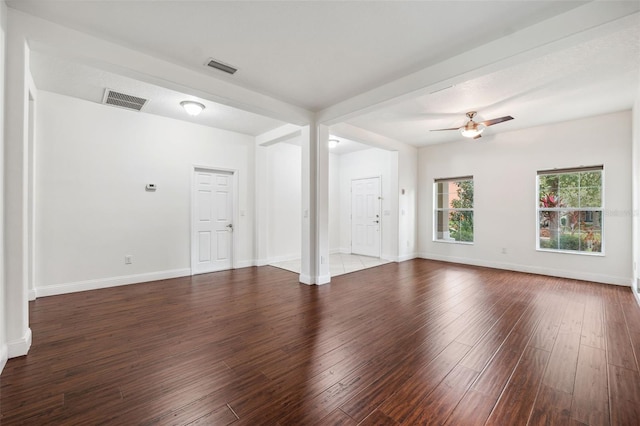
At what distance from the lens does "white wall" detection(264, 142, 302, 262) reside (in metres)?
6.43

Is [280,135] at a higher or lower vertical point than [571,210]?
higher

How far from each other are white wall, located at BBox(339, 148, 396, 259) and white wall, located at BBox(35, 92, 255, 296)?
375cm

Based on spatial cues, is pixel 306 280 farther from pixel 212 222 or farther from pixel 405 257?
pixel 405 257

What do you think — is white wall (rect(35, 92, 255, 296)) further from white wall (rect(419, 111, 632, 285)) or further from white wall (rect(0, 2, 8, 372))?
white wall (rect(419, 111, 632, 285))

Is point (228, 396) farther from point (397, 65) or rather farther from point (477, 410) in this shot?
point (397, 65)

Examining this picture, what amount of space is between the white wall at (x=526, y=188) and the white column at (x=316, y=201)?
3603 mm

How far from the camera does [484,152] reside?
6.00 m

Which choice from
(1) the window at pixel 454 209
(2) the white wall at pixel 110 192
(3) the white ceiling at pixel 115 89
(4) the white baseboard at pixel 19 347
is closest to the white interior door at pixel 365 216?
(1) the window at pixel 454 209

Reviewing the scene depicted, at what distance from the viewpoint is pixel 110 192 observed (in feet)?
14.3

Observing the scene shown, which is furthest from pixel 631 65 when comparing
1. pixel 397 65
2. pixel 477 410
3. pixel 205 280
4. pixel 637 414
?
pixel 205 280

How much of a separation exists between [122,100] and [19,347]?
3413 millimetres

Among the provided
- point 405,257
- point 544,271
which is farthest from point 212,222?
point 544,271

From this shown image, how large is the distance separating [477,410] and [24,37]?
442 cm

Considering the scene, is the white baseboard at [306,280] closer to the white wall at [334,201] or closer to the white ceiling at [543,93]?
the white ceiling at [543,93]
